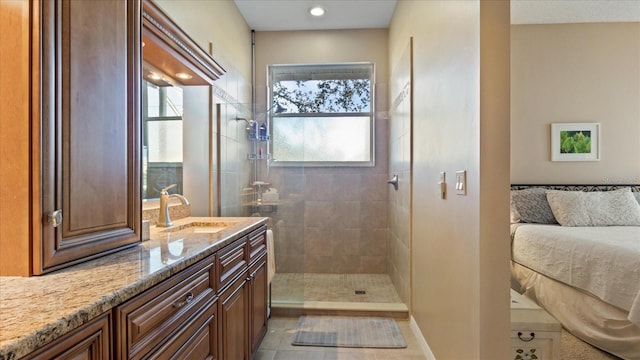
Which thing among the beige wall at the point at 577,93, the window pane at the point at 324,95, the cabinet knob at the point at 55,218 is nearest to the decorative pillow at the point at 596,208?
the beige wall at the point at 577,93

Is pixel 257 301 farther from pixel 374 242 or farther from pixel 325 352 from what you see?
pixel 374 242

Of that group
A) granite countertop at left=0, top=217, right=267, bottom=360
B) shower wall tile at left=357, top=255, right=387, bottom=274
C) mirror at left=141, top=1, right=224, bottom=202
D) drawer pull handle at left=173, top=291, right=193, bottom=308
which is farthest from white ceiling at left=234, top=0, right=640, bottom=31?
drawer pull handle at left=173, top=291, right=193, bottom=308

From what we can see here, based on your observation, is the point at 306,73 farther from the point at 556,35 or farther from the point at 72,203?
the point at 72,203

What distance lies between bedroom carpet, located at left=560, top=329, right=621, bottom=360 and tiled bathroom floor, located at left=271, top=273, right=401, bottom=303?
A: 1.20 m

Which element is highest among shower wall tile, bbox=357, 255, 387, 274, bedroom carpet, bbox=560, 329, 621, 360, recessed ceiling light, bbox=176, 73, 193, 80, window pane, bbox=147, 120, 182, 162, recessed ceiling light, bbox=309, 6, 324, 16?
recessed ceiling light, bbox=309, 6, 324, 16

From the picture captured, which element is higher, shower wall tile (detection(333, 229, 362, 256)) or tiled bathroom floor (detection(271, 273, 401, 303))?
shower wall tile (detection(333, 229, 362, 256))

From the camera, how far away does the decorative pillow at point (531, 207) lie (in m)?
3.23

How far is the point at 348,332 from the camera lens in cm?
247

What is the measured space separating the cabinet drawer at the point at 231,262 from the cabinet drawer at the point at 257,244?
4.2 inches

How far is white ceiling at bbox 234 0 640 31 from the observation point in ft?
10.3

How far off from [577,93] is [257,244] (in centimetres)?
375

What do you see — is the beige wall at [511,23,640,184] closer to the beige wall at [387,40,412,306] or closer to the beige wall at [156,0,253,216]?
the beige wall at [387,40,412,306]

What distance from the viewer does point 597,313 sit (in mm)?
2115

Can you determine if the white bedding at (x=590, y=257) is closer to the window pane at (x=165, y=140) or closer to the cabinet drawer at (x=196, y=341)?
the cabinet drawer at (x=196, y=341)
